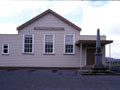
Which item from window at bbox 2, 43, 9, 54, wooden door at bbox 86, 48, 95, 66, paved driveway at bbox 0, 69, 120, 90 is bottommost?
paved driveway at bbox 0, 69, 120, 90

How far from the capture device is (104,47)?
73.8 feet

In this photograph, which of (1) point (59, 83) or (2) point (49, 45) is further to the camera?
(2) point (49, 45)

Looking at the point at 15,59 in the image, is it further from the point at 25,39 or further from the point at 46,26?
the point at 46,26

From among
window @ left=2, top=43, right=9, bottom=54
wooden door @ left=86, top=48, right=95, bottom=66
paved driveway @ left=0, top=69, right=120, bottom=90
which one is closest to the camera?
paved driveway @ left=0, top=69, right=120, bottom=90

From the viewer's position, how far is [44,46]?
22016mm

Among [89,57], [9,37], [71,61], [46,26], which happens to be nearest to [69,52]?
[71,61]

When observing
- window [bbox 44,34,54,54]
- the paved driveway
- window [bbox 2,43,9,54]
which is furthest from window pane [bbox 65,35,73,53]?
the paved driveway

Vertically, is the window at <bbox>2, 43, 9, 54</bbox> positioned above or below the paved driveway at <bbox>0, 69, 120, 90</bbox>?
above

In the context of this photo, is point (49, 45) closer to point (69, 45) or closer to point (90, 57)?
point (69, 45)

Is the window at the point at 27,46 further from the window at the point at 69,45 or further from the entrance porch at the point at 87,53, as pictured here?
the entrance porch at the point at 87,53

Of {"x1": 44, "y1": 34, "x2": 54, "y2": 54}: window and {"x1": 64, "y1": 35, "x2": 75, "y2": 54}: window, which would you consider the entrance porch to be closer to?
{"x1": 64, "y1": 35, "x2": 75, "y2": 54}: window

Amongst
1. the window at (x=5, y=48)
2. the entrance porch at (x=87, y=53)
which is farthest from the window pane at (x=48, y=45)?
the window at (x=5, y=48)

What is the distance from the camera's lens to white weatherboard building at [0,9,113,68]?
2195cm

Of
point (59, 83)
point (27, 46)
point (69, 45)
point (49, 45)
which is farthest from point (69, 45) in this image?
point (59, 83)
